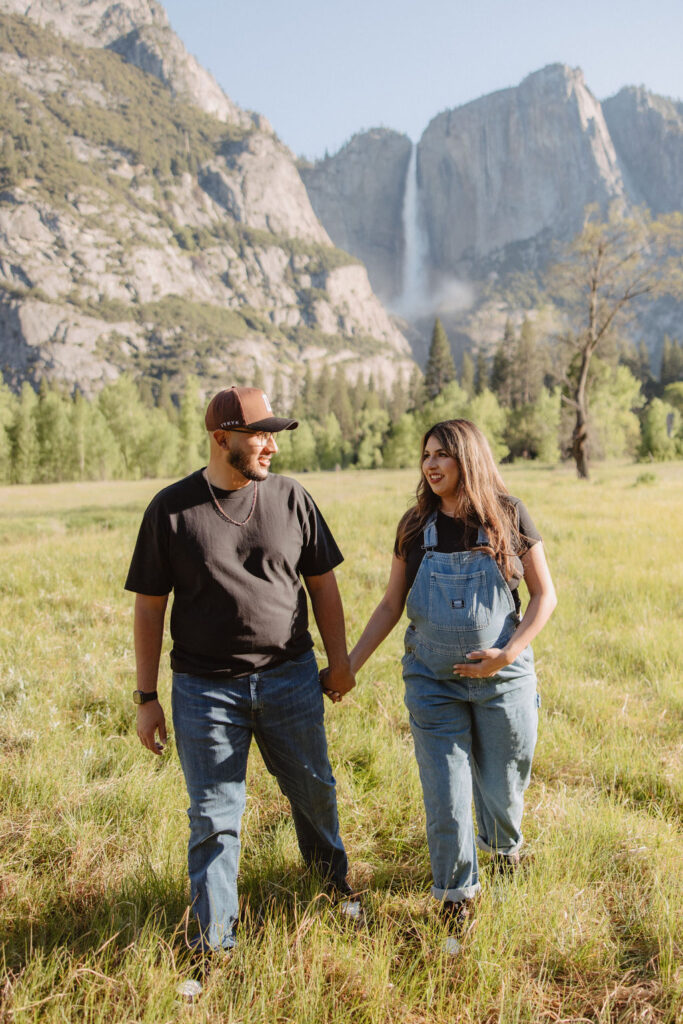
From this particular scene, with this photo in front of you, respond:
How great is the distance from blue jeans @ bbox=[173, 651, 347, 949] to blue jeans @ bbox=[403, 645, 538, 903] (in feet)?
1.72

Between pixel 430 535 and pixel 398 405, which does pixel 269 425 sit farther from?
pixel 398 405

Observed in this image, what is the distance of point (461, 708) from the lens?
2854mm

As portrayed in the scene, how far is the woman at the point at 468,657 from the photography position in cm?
277

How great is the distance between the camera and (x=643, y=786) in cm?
402

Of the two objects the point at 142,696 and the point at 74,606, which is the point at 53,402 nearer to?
the point at 74,606

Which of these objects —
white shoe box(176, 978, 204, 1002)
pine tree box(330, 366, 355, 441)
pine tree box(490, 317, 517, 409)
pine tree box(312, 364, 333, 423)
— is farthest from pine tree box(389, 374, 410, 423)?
white shoe box(176, 978, 204, 1002)

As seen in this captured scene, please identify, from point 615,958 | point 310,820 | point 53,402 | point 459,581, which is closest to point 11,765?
point 310,820

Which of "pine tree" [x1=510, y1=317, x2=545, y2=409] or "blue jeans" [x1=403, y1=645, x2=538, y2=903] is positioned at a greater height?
"pine tree" [x1=510, y1=317, x2=545, y2=409]

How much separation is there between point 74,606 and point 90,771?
475 cm

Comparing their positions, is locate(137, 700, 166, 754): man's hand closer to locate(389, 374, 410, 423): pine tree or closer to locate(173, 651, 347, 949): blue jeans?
locate(173, 651, 347, 949): blue jeans

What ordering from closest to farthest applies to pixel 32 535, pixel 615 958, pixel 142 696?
pixel 615 958 < pixel 142 696 < pixel 32 535

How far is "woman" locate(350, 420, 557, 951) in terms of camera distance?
2768 millimetres

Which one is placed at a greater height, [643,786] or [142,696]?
[142,696]

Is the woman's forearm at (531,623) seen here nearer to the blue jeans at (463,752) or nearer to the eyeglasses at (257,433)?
the blue jeans at (463,752)
